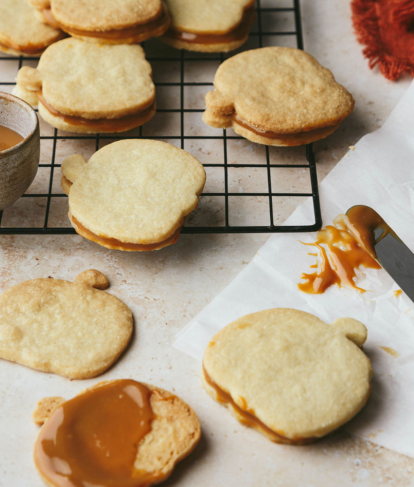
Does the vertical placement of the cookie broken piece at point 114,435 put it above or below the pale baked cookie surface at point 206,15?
below

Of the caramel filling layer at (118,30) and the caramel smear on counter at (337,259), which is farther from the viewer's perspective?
the caramel filling layer at (118,30)

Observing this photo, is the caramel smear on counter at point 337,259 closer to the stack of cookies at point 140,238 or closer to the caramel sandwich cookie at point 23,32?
the stack of cookies at point 140,238

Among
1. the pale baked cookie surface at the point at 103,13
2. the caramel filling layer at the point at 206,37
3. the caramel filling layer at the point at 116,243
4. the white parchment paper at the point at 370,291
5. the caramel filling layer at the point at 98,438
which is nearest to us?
the caramel filling layer at the point at 98,438

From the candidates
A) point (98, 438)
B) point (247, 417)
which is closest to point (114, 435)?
point (98, 438)

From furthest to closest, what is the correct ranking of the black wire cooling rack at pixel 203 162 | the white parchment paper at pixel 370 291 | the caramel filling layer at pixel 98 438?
1. the black wire cooling rack at pixel 203 162
2. the white parchment paper at pixel 370 291
3. the caramel filling layer at pixel 98 438

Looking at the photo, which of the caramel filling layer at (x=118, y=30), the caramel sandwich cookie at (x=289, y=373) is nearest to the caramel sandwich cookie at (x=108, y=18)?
the caramel filling layer at (x=118, y=30)

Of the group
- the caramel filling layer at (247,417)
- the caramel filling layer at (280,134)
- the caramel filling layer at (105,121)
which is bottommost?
the caramel filling layer at (247,417)
